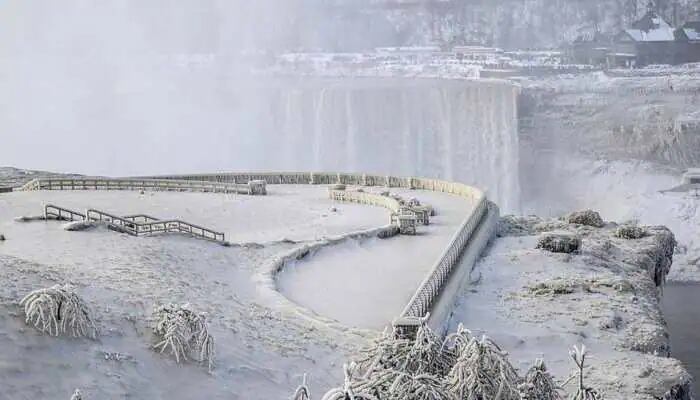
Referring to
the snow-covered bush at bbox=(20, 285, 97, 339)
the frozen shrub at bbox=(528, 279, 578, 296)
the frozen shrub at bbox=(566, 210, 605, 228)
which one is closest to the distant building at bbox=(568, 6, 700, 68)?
the frozen shrub at bbox=(566, 210, 605, 228)

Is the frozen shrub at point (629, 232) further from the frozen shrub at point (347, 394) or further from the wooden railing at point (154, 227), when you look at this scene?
the frozen shrub at point (347, 394)

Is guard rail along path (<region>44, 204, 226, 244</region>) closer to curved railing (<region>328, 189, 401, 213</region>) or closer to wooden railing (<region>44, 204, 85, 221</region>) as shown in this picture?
wooden railing (<region>44, 204, 85, 221</region>)

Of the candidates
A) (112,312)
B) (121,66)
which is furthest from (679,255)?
(121,66)

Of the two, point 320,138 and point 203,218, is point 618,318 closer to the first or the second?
point 203,218

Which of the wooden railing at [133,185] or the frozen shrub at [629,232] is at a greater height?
the wooden railing at [133,185]

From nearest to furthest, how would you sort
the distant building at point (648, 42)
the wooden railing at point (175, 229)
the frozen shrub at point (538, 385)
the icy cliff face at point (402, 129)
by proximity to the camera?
the frozen shrub at point (538, 385), the wooden railing at point (175, 229), the distant building at point (648, 42), the icy cliff face at point (402, 129)

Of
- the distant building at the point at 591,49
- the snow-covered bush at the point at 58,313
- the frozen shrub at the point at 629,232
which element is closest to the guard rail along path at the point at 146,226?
the snow-covered bush at the point at 58,313

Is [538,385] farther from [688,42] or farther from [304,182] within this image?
[688,42]

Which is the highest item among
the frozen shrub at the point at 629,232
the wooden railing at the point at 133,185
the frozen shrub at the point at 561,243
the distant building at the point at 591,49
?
the distant building at the point at 591,49
